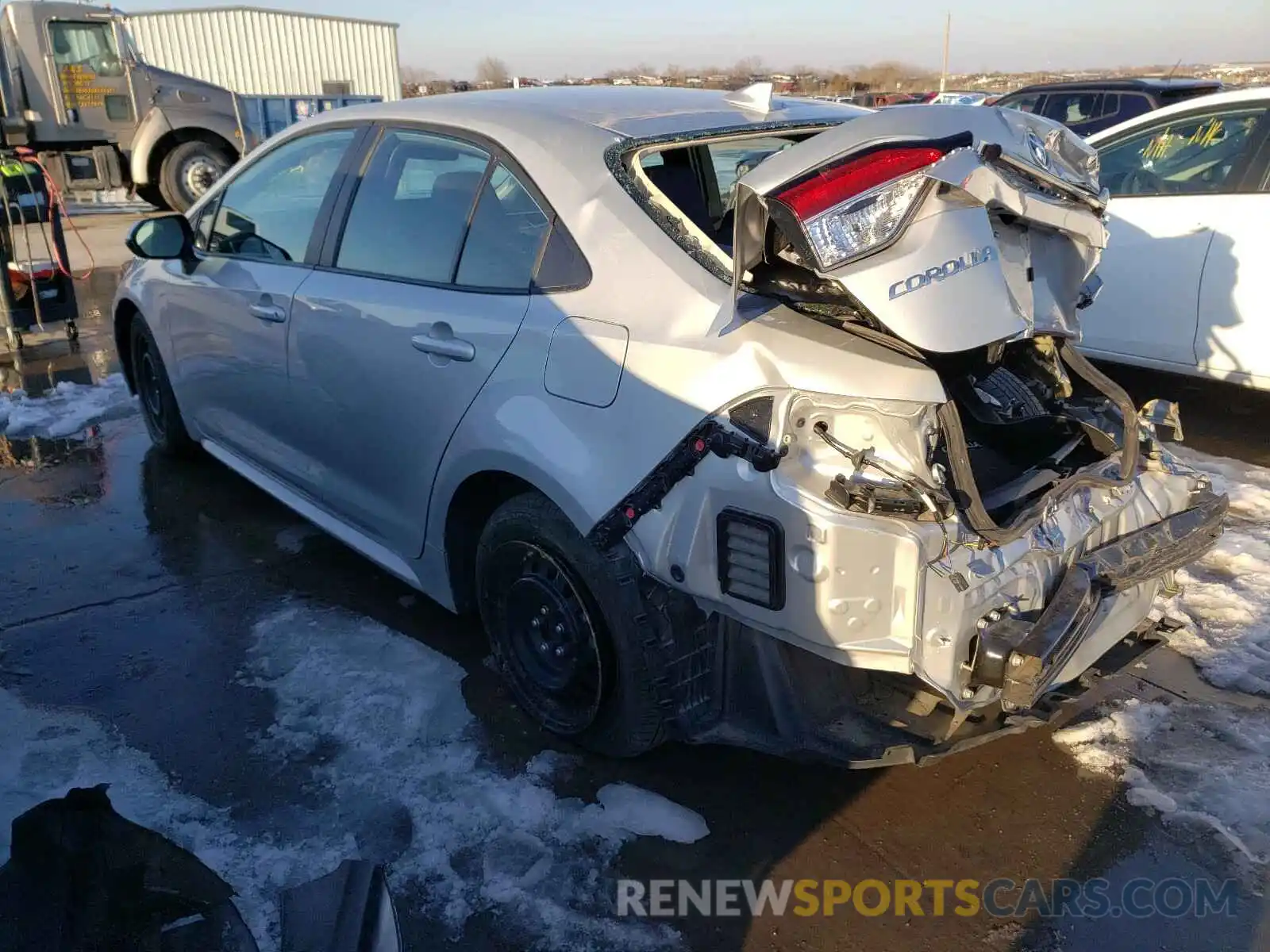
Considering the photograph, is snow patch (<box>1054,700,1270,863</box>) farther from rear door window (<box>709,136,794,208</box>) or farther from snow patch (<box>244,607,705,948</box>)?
rear door window (<box>709,136,794,208</box>)

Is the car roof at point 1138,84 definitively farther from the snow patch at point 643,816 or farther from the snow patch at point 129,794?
the snow patch at point 129,794

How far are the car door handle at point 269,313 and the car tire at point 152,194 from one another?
1264 cm

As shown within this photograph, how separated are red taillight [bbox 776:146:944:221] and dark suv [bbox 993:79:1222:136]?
30.9 ft

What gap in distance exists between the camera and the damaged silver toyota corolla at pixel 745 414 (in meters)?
2.06

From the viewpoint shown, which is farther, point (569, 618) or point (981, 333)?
point (569, 618)

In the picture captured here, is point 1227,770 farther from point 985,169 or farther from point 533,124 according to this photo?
point 533,124

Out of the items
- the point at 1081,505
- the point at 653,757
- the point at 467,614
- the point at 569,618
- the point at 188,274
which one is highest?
the point at 188,274

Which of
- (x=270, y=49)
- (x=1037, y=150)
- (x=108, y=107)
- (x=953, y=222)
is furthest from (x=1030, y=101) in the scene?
(x=270, y=49)

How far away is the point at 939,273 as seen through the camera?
202 cm

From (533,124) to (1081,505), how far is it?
1.83m

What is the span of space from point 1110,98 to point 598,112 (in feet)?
34.1

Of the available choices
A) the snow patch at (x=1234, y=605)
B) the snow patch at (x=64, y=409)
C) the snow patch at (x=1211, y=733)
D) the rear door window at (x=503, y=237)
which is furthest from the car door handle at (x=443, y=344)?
the snow patch at (x=64, y=409)

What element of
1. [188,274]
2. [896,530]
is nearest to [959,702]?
[896,530]

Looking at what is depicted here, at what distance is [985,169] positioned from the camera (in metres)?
2.03
